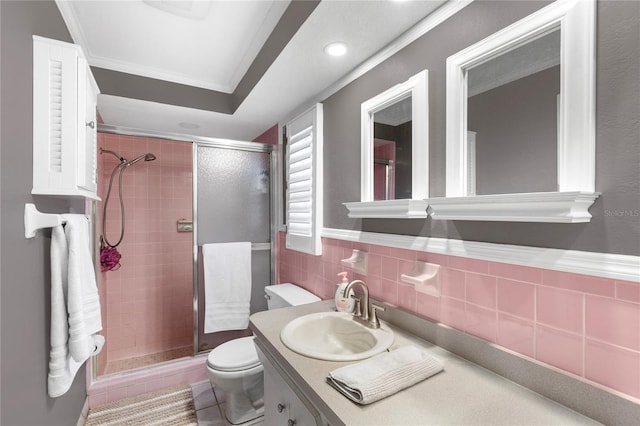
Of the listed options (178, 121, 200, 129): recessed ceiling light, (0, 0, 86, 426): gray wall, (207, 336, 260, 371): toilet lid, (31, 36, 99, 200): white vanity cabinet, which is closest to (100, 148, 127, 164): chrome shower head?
(178, 121, 200, 129): recessed ceiling light

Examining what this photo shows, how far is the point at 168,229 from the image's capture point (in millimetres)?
2936

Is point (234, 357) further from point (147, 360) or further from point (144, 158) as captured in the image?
point (144, 158)

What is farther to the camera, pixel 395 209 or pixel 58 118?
pixel 395 209

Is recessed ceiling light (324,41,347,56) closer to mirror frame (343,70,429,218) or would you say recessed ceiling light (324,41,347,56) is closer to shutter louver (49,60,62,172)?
mirror frame (343,70,429,218)

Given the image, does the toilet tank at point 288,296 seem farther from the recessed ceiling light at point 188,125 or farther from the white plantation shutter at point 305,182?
the recessed ceiling light at point 188,125

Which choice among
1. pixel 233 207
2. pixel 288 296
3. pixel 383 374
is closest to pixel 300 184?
pixel 233 207

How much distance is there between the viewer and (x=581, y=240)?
2.59 ft

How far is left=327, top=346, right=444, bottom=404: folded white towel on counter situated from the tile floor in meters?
1.35

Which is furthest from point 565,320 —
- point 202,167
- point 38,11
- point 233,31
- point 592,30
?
point 202,167

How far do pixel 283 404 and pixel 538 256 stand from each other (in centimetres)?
106

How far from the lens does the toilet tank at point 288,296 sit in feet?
6.32

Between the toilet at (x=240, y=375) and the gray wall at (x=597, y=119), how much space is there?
3.54 feet

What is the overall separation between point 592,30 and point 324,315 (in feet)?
4.67

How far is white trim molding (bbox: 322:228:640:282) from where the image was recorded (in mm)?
712
